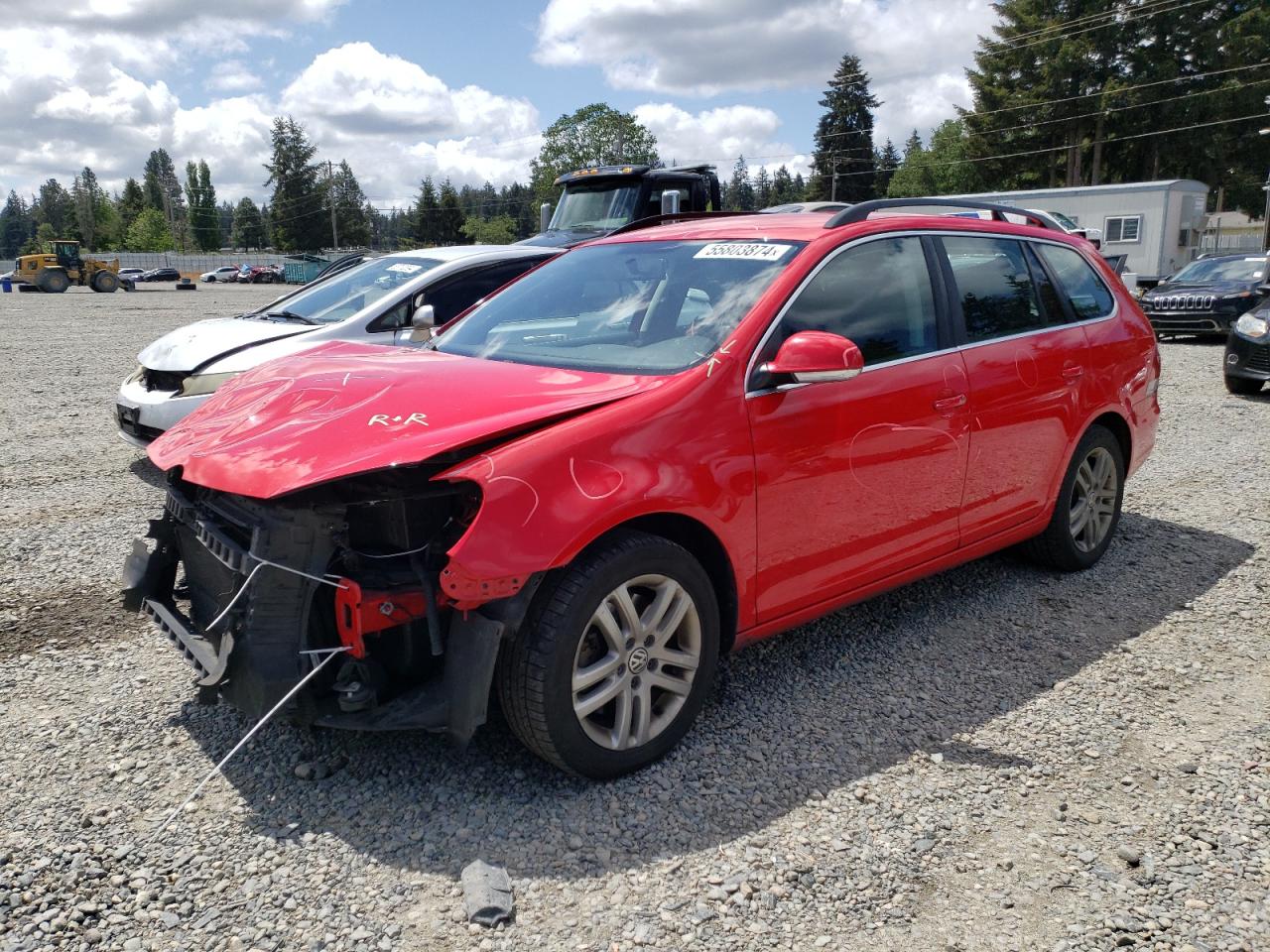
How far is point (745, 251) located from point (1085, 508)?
248 centimetres

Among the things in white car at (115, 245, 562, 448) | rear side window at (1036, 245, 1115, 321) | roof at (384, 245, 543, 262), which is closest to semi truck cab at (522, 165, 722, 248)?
roof at (384, 245, 543, 262)

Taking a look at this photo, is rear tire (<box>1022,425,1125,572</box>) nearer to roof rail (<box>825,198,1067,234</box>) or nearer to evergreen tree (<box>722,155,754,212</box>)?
roof rail (<box>825,198,1067,234</box>)

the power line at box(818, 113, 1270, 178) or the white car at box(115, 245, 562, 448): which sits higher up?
the power line at box(818, 113, 1270, 178)

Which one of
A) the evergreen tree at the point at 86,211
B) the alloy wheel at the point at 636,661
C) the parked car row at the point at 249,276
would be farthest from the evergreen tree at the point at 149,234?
the alloy wheel at the point at 636,661

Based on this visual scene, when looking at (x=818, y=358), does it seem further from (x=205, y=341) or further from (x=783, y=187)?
(x=783, y=187)

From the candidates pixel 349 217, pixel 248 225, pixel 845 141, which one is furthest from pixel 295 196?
pixel 845 141

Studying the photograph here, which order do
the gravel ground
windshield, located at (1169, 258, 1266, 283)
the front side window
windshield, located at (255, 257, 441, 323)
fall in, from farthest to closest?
the front side window, windshield, located at (1169, 258, 1266, 283), windshield, located at (255, 257, 441, 323), the gravel ground

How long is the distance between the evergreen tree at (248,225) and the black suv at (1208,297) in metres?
124

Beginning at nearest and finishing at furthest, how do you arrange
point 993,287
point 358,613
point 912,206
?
point 358,613, point 993,287, point 912,206

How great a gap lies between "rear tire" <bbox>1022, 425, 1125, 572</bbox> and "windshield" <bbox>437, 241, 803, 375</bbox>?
2146 mm

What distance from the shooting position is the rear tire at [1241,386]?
10.9m

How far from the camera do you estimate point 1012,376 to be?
4289 mm

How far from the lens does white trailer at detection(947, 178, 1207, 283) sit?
31109 mm

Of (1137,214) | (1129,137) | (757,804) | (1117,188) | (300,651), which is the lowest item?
(757,804)
